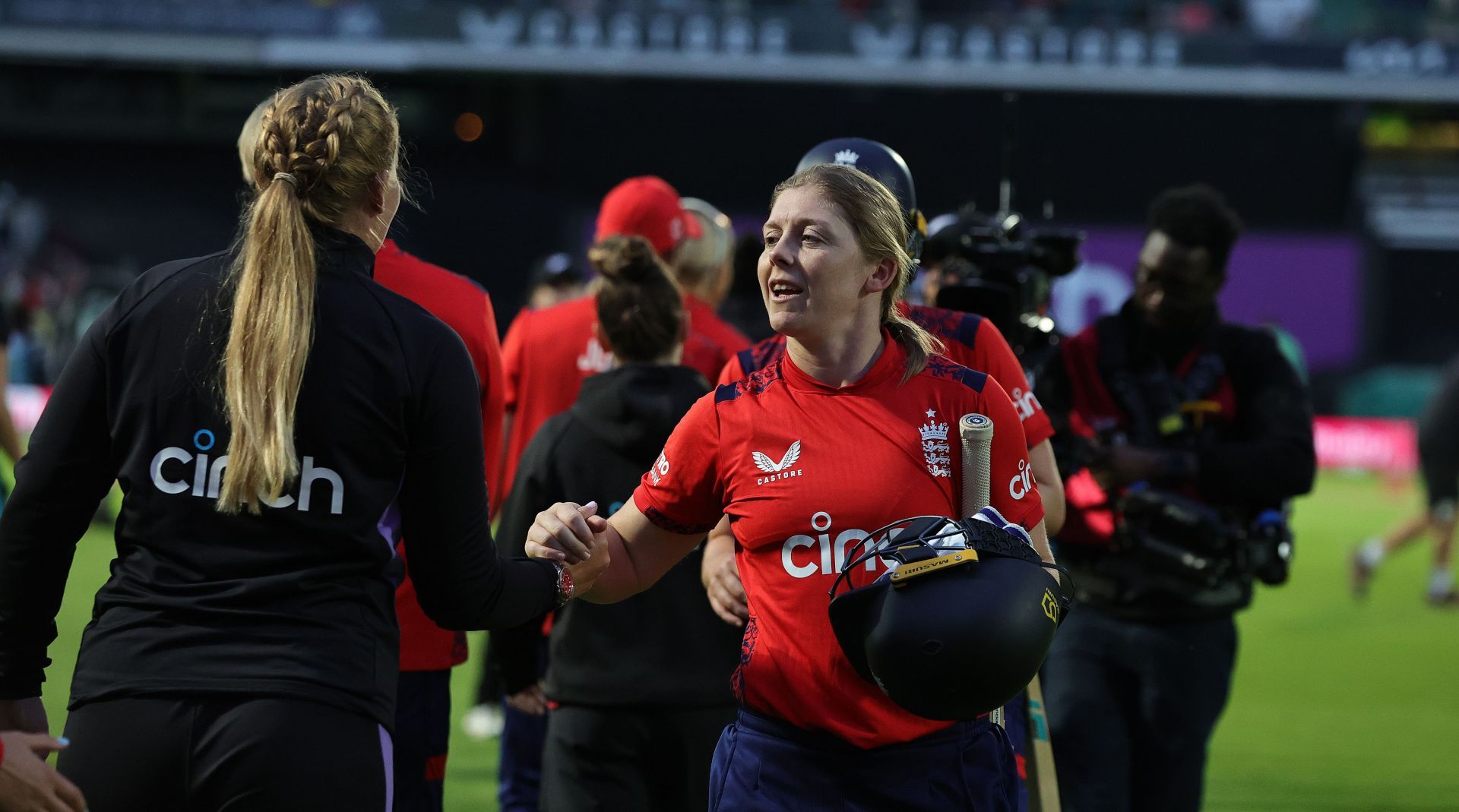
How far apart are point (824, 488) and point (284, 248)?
99 cm

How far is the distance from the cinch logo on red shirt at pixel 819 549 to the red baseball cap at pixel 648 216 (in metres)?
2.79

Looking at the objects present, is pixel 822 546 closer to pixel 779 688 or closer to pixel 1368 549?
pixel 779 688

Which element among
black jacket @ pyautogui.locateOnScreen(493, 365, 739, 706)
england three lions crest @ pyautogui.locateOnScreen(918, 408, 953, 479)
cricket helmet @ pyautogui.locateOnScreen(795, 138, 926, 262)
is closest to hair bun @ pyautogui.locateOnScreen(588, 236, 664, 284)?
black jacket @ pyautogui.locateOnScreen(493, 365, 739, 706)

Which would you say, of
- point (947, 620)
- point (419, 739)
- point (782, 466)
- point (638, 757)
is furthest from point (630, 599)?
point (947, 620)

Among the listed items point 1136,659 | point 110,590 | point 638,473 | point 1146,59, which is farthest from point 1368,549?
point 1146,59

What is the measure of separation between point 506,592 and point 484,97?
23129 millimetres

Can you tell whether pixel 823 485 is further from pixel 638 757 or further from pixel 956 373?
pixel 638 757

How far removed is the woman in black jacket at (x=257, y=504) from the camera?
235cm

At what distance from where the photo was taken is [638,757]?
388 cm

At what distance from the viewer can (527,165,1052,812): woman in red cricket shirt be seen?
275 centimetres

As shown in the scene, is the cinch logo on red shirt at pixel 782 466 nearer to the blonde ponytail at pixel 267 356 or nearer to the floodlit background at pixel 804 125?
the blonde ponytail at pixel 267 356

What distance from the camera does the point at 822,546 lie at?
2.77 m

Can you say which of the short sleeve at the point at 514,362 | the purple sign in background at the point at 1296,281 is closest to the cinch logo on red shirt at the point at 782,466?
the short sleeve at the point at 514,362

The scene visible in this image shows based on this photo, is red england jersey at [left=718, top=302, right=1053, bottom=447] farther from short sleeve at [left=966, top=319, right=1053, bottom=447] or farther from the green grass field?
the green grass field
